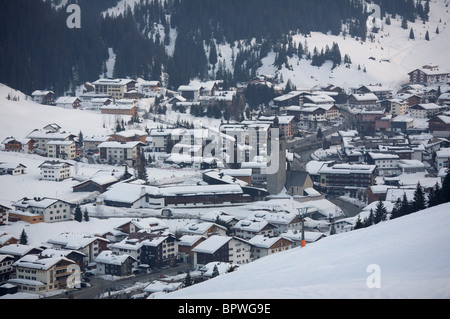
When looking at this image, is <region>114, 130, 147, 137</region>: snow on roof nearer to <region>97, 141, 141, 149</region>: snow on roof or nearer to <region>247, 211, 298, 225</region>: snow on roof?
<region>97, 141, 141, 149</region>: snow on roof

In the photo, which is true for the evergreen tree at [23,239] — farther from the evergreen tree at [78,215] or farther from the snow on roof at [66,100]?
the snow on roof at [66,100]

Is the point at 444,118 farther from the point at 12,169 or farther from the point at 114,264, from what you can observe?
the point at 114,264

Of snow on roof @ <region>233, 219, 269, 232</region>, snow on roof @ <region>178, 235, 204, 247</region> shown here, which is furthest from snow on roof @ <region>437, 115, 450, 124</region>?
snow on roof @ <region>178, 235, 204, 247</region>

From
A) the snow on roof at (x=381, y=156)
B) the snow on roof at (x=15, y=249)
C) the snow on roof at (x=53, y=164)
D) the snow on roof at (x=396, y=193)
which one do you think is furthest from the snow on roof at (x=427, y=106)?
the snow on roof at (x=15, y=249)

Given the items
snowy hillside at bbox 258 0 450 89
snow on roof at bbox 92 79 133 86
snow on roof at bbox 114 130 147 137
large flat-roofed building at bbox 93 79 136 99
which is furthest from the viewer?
snowy hillside at bbox 258 0 450 89

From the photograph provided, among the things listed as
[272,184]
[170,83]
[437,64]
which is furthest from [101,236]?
[437,64]
